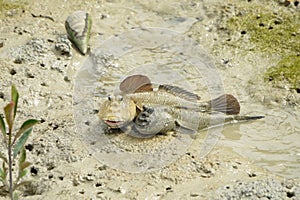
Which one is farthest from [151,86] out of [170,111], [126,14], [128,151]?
[126,14]

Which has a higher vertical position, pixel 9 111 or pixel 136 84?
pixel 9 111

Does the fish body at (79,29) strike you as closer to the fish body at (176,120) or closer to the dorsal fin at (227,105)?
the fish body at (176,120)

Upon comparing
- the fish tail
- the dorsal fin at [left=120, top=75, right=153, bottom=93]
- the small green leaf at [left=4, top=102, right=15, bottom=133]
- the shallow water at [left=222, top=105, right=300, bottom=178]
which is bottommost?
the shallow water at [left=222, top=105, right=300, bottom=178]

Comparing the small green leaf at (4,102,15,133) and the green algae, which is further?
the green algae

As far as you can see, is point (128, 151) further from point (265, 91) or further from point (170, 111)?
point (265, 91)

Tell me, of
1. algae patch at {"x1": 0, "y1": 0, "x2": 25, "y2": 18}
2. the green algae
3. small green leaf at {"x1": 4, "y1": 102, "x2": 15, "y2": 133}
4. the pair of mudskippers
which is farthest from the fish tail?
algae patch at {"x1": 0, "y1": 0, "x2": 25, "y2": 18}

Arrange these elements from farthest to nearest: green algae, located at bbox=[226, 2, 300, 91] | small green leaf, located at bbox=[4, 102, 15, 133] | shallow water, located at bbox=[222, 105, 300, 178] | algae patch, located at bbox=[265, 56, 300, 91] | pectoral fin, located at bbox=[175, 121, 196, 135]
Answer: green algae, located at bbox=[226, 2, 300, 91] < algae patch, located at bbox=[265, 56, 300, 91] < pectoral fin, located at bbox=[175, 121, 196, 135] < shallow water, located at bbox=[222, 105, 300, 178] < small green leaf, located at bbox=[4, 102, 15, 133]

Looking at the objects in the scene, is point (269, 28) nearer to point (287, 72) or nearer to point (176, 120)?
point (287, 72)

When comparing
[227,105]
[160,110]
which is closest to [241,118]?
[227,105]

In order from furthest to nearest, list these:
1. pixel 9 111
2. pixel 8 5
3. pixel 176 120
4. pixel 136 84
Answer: pixel 8 5
pixel 136 84
pixel 176 120
pixel 9 111

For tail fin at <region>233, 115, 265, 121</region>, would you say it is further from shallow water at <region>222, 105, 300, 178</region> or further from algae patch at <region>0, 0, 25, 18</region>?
algae patch at <region>0, 0, 25, 18</region>
